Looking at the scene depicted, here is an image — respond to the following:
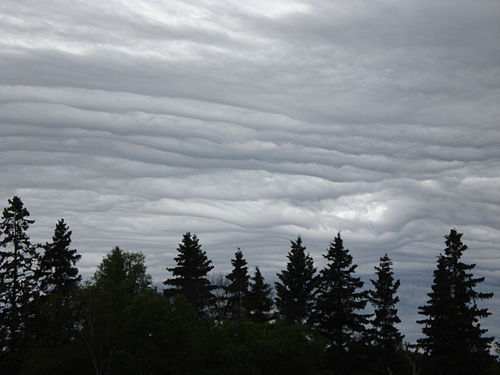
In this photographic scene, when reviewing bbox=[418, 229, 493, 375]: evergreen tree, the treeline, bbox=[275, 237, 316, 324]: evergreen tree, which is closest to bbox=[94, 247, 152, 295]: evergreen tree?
the treeline

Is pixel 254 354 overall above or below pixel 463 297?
below

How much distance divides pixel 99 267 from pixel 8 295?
1469 cm

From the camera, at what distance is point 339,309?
7888cm

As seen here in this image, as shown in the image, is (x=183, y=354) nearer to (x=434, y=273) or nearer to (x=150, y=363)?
(x=150, y=363)

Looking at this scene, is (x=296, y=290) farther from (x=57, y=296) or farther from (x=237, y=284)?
(x=57, y=296)

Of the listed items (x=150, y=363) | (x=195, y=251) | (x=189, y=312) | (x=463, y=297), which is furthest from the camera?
(x=195, y=251)

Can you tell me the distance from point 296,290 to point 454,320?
67.1ft

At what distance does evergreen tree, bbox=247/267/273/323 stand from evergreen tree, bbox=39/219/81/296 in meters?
21.5

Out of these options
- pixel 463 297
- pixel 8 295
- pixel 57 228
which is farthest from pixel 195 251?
pixel 463 297

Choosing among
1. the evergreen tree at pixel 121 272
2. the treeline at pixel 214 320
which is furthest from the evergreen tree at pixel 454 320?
the evergreen tree at pixel 121 272

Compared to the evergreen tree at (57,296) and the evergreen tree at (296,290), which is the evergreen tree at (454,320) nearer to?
the evergreen tree at (296,290)

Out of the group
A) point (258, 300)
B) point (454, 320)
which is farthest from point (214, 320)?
point (454, 320)

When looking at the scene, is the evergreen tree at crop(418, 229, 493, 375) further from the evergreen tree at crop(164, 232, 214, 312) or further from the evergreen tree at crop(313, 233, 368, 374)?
the evergreen tree at crop(164, 232, 214, 312)

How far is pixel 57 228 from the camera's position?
75125 mm
